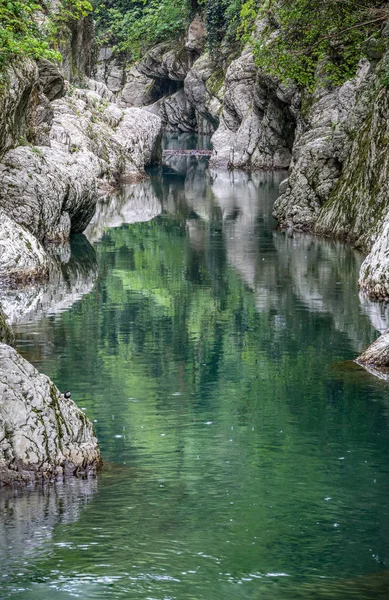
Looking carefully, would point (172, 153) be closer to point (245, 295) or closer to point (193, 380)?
point (245, 295)

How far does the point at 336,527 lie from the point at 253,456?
252cm

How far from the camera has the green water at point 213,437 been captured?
30.3 ft

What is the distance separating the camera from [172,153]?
76625mm

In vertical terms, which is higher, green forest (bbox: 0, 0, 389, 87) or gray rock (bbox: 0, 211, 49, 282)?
green forest (bbox: 0, 0, 389, 87)

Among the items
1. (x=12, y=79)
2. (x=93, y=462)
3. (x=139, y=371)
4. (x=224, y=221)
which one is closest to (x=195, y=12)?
(x=224, y=221)

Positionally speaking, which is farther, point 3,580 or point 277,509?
point 277,509

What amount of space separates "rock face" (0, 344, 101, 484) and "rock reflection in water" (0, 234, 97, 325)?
366 inches

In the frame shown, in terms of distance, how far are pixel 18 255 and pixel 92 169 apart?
14.9 metres

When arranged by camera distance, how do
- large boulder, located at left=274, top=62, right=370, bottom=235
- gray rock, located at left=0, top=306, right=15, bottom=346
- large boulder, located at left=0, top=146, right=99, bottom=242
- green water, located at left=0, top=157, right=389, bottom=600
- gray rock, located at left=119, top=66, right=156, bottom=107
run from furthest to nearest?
gray rock, located at left=119, top=66, right=156, bottom=107 < large boulder, located at left=274, top=62, right=370, bottom=235 < large boulder, located at left=0, top=146, right=99, bottom=242 < gray rock, located at left=0, top=306, right=15, bottom=346 < green water, located at left=0, top=157, right=389, bottom=600

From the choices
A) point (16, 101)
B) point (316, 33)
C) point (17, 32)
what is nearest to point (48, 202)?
point (16, 101)

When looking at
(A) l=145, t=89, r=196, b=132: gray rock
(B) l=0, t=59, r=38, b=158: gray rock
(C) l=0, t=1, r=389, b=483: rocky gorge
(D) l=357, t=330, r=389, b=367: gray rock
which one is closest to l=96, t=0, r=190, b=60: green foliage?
(A) l=145, t=89, r=196, b=132: gray rock

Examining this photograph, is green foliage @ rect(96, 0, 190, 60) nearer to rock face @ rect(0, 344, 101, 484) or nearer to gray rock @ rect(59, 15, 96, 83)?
gray rock @ rect(59, 15, 96, 83)

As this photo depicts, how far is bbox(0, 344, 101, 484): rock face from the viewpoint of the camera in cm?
1075

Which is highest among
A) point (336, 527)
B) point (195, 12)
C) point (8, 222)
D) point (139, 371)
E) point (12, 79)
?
point (195, 12)
